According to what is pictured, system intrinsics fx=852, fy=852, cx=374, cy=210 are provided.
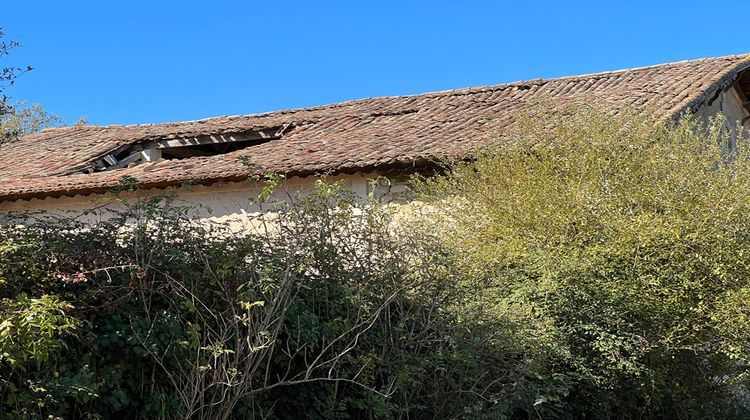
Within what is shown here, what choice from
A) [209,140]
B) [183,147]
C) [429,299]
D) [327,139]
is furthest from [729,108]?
[429,299]

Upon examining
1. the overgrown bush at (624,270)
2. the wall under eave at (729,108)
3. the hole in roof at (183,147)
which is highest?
the hole in roof at (183,147)

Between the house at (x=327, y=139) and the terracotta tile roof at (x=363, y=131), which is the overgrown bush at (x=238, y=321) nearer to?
the house at (x=327, y=139)

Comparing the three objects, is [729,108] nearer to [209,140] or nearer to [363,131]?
[363,131]

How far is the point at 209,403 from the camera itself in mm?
4875

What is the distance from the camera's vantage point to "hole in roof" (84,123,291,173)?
16297 mm

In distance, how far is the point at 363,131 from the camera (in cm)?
1476

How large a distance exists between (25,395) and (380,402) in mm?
2262

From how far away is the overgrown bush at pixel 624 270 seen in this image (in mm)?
7387

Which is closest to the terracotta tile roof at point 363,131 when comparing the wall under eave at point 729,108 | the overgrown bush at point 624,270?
the wall under eave at point 729,108

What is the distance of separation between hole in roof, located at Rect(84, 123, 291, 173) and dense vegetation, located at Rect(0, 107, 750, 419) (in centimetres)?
714

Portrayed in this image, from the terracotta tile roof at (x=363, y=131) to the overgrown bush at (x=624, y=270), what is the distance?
2559 mm

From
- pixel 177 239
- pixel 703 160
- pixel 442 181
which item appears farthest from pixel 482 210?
pixel 177 239

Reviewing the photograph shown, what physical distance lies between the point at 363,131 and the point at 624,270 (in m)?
7.66

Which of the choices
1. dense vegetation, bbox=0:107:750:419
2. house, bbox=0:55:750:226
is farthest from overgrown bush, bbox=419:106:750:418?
house, bbox=0:55:750:226
